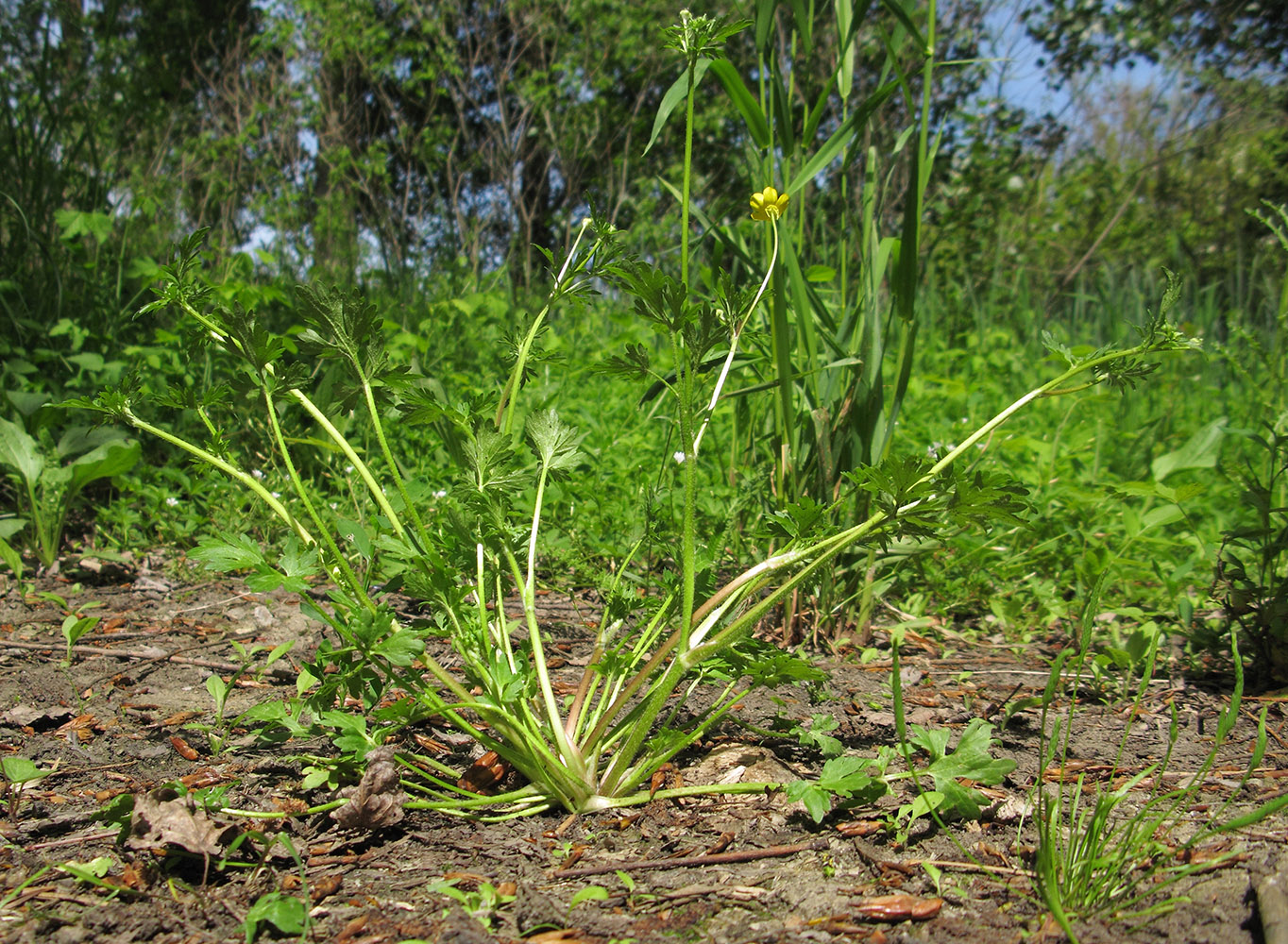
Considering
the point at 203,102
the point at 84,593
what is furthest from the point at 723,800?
the point at 203,102

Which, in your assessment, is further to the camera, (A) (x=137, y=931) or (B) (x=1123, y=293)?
(B) (x=1123, y=293)

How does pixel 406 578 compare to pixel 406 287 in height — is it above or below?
below

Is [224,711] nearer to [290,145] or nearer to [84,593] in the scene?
[84,593]

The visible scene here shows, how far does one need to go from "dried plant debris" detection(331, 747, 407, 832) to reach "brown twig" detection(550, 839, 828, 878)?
10.1 inches

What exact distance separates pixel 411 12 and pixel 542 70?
2089mm

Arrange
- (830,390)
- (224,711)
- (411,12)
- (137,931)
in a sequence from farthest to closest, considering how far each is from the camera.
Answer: (411,12) → (830,390) → (224,711) → (137,931)

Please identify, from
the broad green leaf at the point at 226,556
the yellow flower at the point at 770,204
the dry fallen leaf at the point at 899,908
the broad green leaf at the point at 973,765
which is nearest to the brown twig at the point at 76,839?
the broad green leaf at the point at 226,556

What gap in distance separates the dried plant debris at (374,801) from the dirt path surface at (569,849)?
3cm

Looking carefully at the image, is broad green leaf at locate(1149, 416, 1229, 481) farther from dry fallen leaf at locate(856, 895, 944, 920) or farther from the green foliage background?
dry fallen leaf at locate(856, 895, 944, 920)

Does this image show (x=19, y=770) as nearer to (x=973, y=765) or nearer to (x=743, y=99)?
(x=973, y=765)

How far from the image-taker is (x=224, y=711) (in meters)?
1.54

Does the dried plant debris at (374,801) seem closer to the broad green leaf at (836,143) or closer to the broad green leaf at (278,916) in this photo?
the broad green leaf at (278,916)

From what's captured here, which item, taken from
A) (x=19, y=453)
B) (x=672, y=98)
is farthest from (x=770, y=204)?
(x=19, y=453)

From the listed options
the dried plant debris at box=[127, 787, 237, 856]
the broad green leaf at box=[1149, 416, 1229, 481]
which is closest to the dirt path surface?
the dried plant debris at box=[127, 787, 237, 856]
